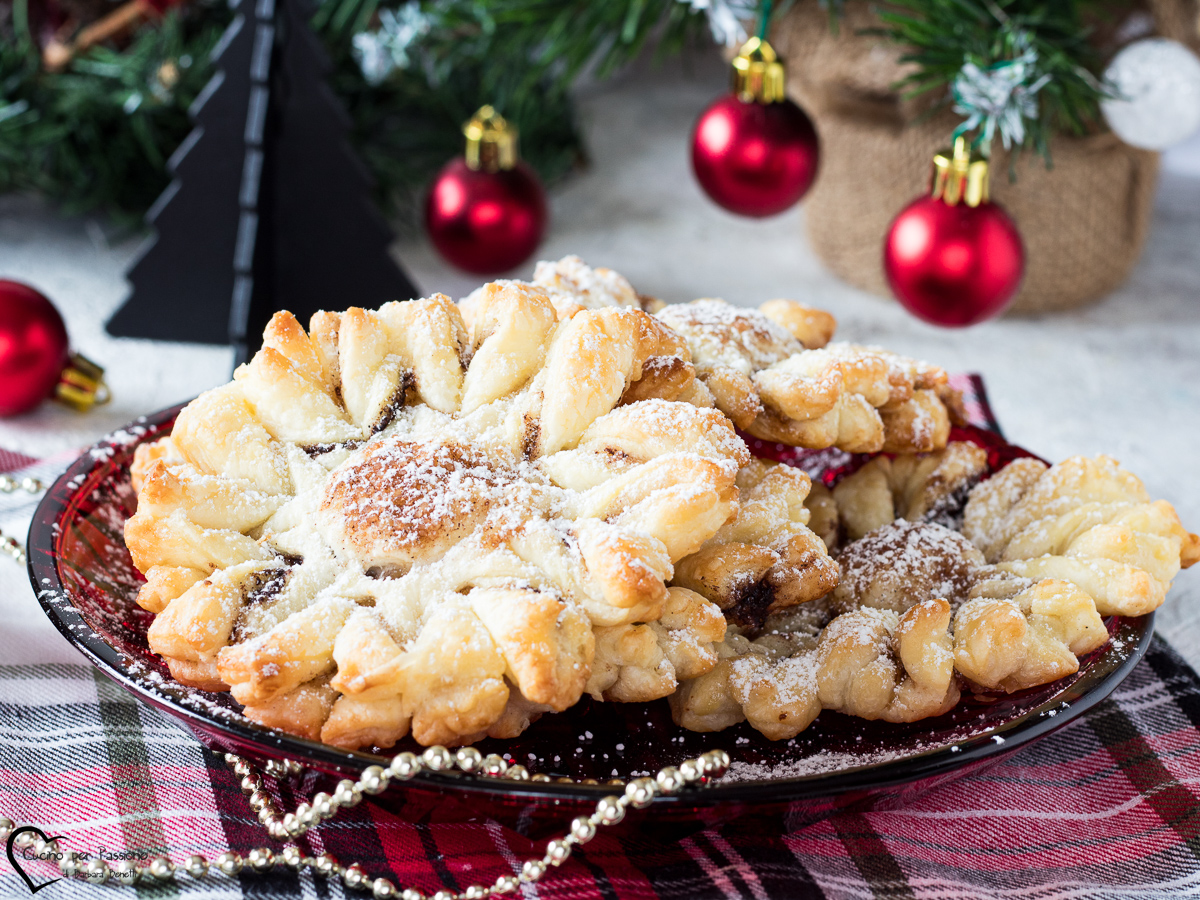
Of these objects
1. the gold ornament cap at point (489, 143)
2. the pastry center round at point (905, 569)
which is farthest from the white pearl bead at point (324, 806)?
the gold ornament cap at point (489, 143)

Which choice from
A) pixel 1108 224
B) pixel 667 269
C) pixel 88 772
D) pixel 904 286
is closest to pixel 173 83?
pixel 667 269

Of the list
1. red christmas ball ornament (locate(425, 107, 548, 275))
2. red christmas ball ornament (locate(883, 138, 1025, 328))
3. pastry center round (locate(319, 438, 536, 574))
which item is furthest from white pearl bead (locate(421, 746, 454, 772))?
red christmas ball ornament (locate(425, 107, 548, 275))

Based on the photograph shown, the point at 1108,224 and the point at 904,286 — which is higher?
the point at 1108,224

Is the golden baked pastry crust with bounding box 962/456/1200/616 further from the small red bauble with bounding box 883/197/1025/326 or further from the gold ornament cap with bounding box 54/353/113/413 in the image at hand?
the gold ornament cap with bounding box 54/353/113/413

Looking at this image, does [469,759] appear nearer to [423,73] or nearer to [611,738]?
[611,738]

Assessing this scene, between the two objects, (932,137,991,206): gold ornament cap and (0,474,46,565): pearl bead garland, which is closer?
(0,474,46,565): pearl bead garland

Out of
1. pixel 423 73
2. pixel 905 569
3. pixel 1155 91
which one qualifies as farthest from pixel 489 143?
pixel 905 569

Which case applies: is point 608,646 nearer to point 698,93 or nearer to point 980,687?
point 980,687
